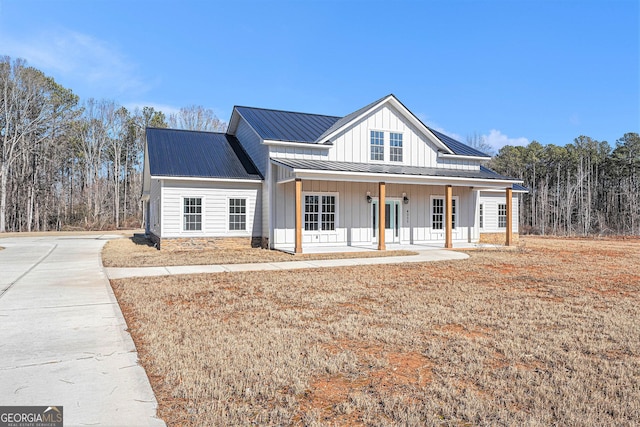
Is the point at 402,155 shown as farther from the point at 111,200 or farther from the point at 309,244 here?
the point at 111,200

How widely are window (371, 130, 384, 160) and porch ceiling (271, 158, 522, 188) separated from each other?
530 mm

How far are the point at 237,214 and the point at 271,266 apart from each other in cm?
639

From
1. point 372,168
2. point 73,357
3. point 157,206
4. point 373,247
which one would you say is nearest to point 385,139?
point 372,168

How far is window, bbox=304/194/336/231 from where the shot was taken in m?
17.1

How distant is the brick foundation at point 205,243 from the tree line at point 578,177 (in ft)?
119

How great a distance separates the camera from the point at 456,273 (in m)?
10.5

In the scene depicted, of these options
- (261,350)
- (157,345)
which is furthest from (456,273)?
(157,345)

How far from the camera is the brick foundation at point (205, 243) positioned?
54.0ft

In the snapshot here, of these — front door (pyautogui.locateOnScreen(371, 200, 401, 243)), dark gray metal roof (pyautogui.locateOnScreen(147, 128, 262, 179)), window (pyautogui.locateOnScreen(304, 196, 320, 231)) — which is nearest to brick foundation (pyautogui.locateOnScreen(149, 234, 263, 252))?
window (pyautogui.locateOnScreen(304, 196, 320, 231))

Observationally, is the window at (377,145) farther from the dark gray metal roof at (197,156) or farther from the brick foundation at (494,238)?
the brick foundation at (494,238)

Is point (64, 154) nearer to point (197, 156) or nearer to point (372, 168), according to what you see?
point (197, 156)

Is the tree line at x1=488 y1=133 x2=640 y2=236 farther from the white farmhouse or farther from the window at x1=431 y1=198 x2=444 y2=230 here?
the white farmhouse

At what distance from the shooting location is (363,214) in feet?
59.4

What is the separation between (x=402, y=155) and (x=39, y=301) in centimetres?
1528
